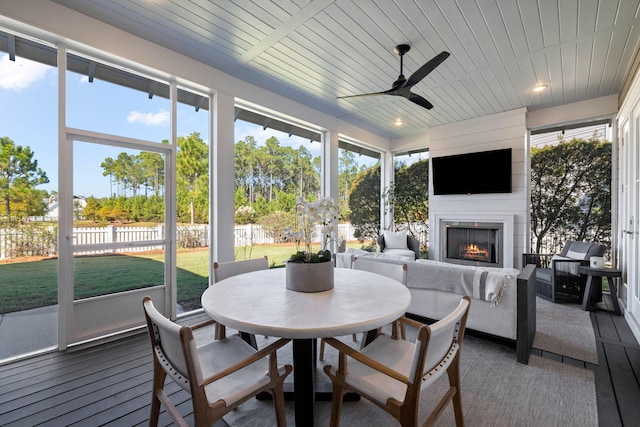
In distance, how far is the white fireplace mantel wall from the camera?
4641 mm

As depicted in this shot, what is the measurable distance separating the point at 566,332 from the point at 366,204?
13.1 ft

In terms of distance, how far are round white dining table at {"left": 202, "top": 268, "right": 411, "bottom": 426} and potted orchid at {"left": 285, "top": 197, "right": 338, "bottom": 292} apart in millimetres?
55

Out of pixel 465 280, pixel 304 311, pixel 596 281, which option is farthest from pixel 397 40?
pixel 596 281

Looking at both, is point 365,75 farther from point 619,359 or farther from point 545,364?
point 619,359

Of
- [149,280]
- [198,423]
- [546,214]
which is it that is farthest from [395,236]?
[198,423]

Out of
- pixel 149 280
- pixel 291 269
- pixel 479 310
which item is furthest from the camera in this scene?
pixel 149 280

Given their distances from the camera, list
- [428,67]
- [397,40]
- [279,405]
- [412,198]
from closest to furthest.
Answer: [279,405]
[428,67]
[397,40]
[412,198]

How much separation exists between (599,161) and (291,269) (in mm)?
5329

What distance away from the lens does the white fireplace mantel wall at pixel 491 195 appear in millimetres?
4641

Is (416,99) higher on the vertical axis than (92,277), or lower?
higher

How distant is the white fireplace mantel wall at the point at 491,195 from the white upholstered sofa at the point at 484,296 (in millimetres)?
2400

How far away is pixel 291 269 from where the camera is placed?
1676mm

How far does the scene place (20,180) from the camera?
236 centimetres

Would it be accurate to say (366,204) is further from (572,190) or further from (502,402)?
(502,402)
